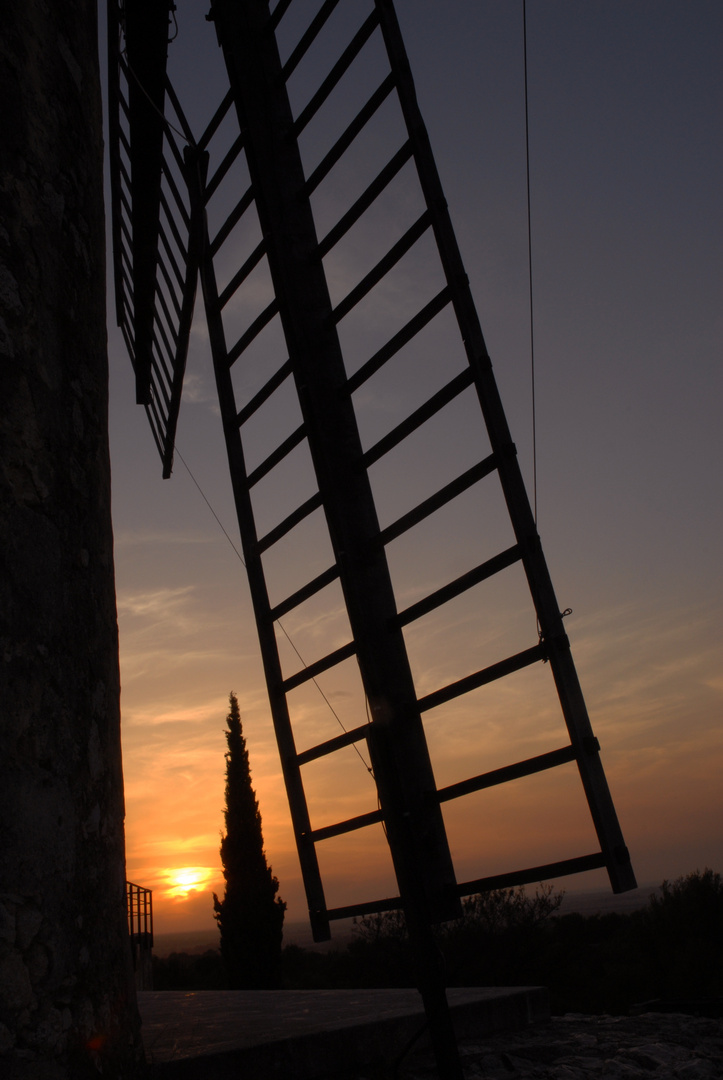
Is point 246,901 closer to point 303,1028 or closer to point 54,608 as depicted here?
point 303,1028

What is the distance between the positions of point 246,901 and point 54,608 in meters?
13.8

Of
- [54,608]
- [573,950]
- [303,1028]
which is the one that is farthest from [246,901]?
[54,608]

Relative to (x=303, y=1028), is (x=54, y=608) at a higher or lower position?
higher

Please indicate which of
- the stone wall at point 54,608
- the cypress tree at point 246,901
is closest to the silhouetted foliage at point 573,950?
the cypress tree at point 246,901

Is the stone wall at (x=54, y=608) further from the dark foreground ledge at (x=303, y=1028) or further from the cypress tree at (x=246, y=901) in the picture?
the cypress tree at (x=246, y=901)

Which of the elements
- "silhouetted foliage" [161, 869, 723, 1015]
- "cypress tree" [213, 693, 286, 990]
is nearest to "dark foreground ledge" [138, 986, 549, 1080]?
"silhouetted foliage" [161, 869, 723, 1015]

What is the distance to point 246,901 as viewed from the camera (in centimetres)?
1355

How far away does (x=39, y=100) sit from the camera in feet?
5.08

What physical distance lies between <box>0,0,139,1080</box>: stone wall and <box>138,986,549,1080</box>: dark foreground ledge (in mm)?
539

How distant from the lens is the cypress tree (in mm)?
13016

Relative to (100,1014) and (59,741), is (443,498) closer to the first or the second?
(59,741)

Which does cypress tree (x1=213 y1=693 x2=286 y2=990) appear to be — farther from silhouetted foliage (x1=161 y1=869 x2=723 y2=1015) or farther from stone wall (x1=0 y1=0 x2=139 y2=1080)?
stone wall (x1=0 y1=0 x2=139 y2=1080)

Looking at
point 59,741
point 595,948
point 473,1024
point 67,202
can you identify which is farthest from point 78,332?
point 595,948

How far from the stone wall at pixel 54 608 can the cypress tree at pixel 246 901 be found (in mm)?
13391
